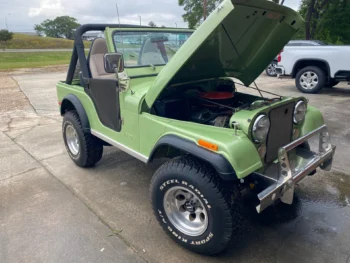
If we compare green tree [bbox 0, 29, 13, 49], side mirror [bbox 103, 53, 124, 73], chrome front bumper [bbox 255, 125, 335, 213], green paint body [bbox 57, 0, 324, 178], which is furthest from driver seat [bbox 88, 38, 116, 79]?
green tree [bbox 0, 29, 13, 49]

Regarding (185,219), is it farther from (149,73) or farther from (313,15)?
(313,15)

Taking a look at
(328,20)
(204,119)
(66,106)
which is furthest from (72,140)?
(328,20)

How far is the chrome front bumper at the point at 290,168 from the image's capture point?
2.05 meters

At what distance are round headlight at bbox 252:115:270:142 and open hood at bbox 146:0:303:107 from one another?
2.34 feet

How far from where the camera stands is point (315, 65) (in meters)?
8.95

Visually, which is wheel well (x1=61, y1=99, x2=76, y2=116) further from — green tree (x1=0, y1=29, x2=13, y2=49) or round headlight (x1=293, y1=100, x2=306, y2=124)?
green tree (x1=0, y1=29, x2=13, y2=49)

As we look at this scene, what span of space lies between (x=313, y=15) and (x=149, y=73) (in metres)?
20.6

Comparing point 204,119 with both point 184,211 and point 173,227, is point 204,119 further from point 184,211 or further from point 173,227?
point 173,227

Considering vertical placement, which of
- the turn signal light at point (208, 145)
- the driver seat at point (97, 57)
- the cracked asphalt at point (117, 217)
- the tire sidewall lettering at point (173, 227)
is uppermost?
the driver seat at point (97, 57)

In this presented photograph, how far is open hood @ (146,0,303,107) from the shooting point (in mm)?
2070

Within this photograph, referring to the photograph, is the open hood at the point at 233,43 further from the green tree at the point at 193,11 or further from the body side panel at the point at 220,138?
the green tree at the point at 193,11

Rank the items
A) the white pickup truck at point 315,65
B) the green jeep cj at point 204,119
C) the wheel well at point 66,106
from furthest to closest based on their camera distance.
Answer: the white pickup truck at point 315,65
the wheel well at point 66,106
the green jeep cj at point 204,119

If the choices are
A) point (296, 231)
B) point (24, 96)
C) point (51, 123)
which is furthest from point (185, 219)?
point (24, 96)

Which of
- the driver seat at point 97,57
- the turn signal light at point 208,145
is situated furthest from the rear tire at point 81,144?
the turn signal light at point 208,145
